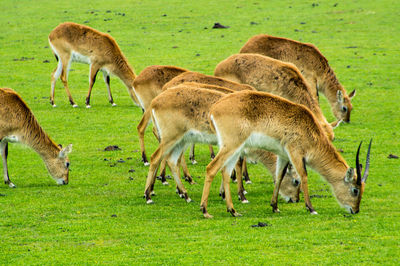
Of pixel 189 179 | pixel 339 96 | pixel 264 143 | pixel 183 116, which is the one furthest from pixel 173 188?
pixel 339 96

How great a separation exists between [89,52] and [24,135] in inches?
299

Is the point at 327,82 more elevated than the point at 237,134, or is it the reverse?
the point at 237,134

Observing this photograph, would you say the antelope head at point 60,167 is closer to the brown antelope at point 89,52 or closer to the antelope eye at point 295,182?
the antelope eye at point 295,182

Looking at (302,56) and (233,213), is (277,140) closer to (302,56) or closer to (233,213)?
(233,213)

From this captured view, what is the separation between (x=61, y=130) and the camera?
16.2 meters

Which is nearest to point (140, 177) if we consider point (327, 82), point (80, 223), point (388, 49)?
point (80, 223)

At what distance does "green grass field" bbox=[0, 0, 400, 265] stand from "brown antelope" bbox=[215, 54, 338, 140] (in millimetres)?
1704

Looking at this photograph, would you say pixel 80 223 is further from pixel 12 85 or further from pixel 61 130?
pixel 12 85

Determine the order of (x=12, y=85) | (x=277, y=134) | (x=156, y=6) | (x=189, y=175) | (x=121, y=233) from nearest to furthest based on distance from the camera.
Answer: (x=121, y=233)
(x=277, y=134)
(x=189, y=175)
(x=12, y=85)
(x=156, y=6)

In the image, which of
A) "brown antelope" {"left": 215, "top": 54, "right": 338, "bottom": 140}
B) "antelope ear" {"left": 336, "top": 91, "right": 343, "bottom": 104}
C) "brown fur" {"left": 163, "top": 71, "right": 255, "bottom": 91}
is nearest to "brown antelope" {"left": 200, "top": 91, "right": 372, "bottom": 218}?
"brown fur" {"left": 163, "top": 71, "right": 255, "bottom": 91}

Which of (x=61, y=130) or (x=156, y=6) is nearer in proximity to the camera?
(x=61, y=130)

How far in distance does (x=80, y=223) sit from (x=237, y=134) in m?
2.61

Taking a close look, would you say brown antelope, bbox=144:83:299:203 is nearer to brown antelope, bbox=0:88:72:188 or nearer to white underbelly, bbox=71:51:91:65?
brown antelope, bbox=0:88:72:188

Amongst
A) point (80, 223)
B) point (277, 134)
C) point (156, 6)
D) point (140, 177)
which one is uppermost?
point (277, 134)
